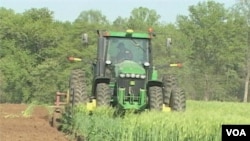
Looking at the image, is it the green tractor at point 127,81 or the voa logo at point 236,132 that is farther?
the green tractor at point 127,81

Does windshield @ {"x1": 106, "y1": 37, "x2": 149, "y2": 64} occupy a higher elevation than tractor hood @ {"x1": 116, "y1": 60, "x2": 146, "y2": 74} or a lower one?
higher

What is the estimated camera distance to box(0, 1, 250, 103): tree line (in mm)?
51969

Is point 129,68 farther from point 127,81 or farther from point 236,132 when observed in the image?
point 236,132

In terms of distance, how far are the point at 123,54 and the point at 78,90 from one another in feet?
5.02

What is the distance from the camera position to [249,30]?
6438 centimetres

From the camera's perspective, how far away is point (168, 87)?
1560cm

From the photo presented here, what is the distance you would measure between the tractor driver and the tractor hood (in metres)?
0.29

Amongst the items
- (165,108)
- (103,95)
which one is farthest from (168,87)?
(103,95)

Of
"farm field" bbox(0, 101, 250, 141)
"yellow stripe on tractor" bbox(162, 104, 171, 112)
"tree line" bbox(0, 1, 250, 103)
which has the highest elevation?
"tree line" bbox(0, 1, 250, 103)

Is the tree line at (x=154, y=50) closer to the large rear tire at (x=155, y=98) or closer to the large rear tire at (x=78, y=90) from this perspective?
the large rear tire at (x=78, y=90)

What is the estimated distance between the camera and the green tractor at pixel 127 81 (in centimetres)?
1421

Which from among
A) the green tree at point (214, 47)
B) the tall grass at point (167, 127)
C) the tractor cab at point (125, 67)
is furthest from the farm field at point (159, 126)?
the green tree at point (214, 47)

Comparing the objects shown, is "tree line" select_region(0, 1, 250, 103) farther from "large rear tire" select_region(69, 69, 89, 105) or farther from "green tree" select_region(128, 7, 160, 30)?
"large rear tire" select_region(69, 69, 89, 105)

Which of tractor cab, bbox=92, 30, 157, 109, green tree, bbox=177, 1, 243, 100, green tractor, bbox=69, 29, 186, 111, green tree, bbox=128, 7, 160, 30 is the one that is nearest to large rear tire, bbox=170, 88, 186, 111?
green tractor, bbox=69, 29, 186, 111
